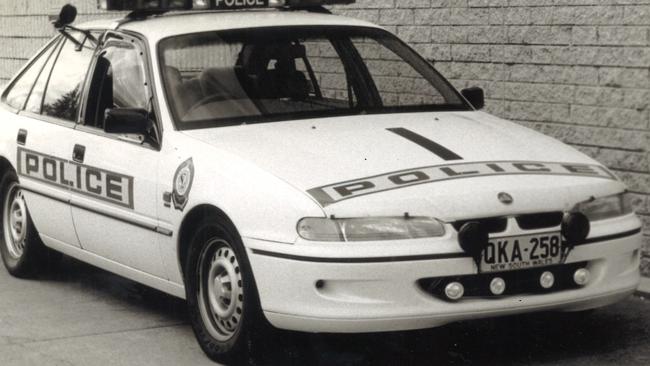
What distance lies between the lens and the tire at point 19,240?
8.66 meters

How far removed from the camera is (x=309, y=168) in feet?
20.2

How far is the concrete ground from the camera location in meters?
6.52

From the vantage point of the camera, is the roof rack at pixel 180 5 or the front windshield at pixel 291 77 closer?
the front windshield at pixel 291 77

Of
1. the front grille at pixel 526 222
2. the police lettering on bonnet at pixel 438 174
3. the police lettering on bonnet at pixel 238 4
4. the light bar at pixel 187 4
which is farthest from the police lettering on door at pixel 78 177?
the front grille at pixel 526 222

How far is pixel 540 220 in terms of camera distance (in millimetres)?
6105

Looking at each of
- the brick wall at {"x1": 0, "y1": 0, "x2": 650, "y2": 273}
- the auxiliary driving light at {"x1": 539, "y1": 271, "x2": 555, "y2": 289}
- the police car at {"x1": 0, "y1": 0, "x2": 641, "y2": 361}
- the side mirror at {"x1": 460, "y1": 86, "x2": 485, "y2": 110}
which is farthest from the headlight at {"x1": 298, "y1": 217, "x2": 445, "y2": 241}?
the brick wall at {"x1": 0, "y1": 0, "x2": 650, "y2": 273}

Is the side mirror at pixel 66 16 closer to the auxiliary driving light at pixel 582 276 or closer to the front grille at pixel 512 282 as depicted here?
the front grille at pixel 512 282

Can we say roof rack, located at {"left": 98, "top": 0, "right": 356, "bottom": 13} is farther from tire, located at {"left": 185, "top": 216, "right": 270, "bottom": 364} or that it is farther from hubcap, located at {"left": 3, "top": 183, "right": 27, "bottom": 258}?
tire, located at {"left": 185, "top": 216, "right": 270, "bottom": 364}

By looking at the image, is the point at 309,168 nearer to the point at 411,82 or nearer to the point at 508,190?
the point at 508,190

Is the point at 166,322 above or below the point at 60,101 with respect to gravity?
below

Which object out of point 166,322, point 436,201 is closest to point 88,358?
point 166,322

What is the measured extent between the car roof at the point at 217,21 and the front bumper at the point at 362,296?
1816mm

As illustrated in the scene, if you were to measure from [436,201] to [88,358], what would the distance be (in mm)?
1886

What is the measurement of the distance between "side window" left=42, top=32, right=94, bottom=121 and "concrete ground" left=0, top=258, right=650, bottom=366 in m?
1.11
